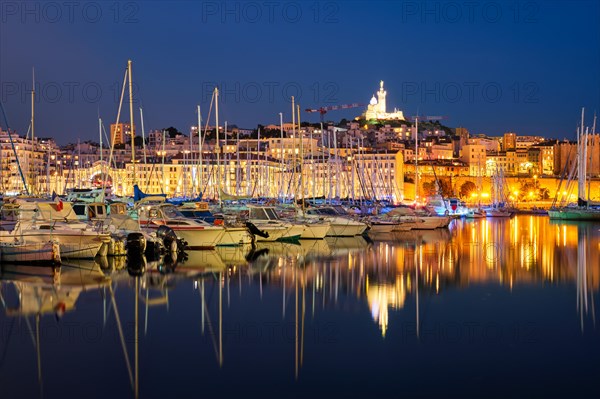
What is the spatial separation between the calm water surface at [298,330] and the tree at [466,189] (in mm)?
88435

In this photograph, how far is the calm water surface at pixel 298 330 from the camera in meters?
9.47

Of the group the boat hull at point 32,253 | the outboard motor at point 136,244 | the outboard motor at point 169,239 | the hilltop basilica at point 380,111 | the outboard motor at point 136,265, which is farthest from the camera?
the hilltop basilica at point 380,111

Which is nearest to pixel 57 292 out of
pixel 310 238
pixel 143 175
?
pixel 310 238

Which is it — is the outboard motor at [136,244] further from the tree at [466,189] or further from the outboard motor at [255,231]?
the tree at [466,189]

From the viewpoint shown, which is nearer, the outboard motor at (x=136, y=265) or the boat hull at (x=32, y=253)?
the outboard motor at (x=136, y=265)

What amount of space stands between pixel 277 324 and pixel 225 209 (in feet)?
71.2

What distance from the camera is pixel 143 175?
96.1 metres

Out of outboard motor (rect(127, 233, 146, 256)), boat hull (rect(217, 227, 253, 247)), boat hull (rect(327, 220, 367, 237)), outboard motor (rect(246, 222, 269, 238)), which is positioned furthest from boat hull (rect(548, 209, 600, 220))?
outboard motor (rect(127, 233, 146, 256))

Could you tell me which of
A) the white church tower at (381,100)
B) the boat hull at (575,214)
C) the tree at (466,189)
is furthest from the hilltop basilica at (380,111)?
the boat hull at (575,214)

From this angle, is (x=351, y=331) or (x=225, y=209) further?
(x=225, y=209)

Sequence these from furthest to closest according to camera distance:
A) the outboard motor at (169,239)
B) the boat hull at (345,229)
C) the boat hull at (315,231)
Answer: the boat hull at (345,229) < the boat hull at (315,231) < the outboard motor at (169,239)

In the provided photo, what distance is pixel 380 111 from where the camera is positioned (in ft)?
618

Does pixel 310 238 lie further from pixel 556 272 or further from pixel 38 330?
pixel 38 330

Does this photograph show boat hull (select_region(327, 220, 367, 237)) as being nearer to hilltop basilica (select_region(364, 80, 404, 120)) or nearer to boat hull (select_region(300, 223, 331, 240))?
boat hull (select_region(300, 223, 331, 240))
